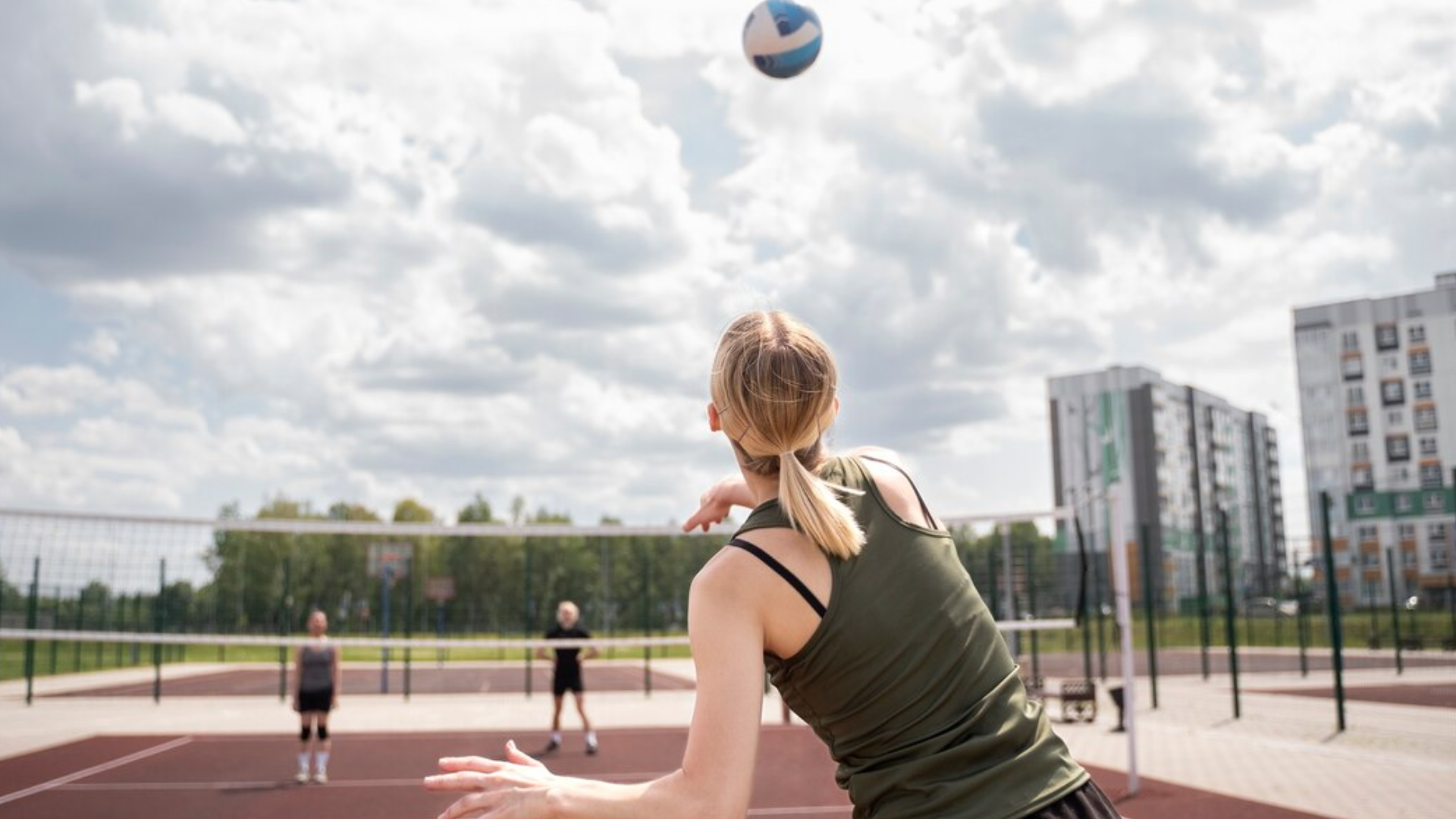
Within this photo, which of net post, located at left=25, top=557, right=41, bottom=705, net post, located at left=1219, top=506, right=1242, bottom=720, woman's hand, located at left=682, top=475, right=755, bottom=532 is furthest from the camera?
net post, located at left=25, top=557, right=41, bottom=705

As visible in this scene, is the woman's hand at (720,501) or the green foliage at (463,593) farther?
the green foliage at (463,593)

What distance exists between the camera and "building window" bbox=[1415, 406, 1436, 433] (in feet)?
234

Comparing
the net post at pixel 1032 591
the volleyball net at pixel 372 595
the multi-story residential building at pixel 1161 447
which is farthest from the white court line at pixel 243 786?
the multi-story residential building at pixel 1161 447

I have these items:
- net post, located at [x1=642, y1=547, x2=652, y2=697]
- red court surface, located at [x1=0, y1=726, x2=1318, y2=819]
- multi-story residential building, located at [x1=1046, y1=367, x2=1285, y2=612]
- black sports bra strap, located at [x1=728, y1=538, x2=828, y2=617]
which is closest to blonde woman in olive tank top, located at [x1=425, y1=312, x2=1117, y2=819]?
black sports bra strap, located at [x1=728, y1=538, x2=828, y2=617]

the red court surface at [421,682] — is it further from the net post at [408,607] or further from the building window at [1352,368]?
the building window at [1352,368]

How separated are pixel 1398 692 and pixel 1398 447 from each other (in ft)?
199

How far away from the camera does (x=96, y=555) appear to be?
53.3ft

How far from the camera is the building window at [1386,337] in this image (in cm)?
7188

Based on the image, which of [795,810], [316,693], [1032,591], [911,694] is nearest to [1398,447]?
[1032,591]

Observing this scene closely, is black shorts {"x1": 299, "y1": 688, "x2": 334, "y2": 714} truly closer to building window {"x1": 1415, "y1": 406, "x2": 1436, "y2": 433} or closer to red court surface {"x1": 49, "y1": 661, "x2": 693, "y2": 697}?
red court surface {"x1": 49, "y1": 661, "x2": 693, "y2": 697}

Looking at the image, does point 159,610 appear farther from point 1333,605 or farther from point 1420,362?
point 1420,362

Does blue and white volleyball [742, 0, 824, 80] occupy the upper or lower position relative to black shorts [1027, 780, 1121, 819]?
upper

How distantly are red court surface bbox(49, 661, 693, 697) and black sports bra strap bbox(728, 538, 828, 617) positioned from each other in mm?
21696

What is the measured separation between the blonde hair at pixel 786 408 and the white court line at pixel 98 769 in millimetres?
11203
